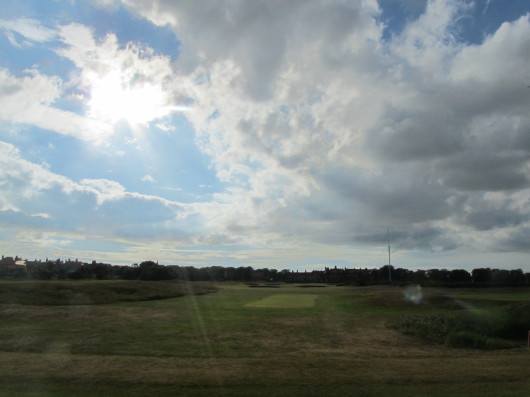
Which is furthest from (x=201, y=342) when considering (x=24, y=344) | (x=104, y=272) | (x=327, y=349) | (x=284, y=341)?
(x=104, y=272)

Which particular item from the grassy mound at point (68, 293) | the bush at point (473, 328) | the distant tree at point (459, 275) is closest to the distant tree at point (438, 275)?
the distant tree at point (459, 275)

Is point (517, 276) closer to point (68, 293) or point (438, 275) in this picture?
point (438, 275)

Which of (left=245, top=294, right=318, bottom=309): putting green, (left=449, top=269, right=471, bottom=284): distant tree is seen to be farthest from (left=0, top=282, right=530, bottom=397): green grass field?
(left=449, top=269, right=471, bottom=284): distant tree

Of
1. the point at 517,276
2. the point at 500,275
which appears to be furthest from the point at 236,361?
the point at 517,276

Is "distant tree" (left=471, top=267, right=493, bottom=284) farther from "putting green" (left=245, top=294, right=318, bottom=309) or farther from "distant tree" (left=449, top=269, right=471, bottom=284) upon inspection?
"putting green" (left=245, top=294, right=318, bottom=309)

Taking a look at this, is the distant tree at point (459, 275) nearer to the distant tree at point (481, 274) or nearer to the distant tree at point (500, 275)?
the distant tree at point (481, 274)

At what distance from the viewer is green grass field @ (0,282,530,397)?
1313 cm

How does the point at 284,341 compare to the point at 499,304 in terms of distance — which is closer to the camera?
the point at 284,341

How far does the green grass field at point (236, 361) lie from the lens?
517 inches

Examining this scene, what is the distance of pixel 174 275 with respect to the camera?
151750mm

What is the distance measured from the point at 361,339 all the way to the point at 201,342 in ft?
31.0

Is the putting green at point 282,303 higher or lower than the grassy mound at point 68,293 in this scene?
lower

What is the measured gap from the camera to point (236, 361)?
17422 millimetres

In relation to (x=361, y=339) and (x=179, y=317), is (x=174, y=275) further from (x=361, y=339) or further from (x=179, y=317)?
(x=361, y=339)
